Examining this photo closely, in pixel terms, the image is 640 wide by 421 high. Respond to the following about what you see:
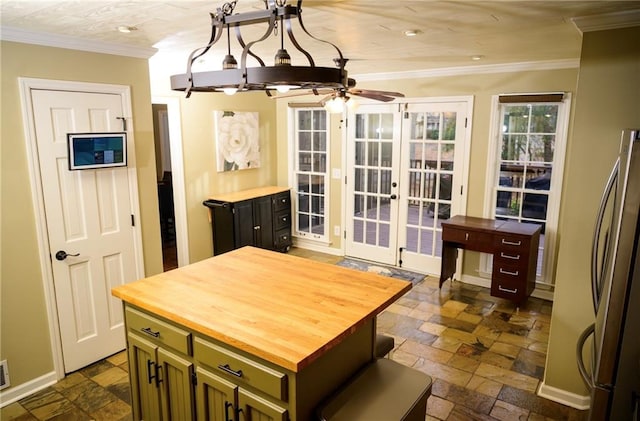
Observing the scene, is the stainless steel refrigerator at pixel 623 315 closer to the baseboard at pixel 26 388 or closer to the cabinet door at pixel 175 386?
the cabinet door at pixel 175 386

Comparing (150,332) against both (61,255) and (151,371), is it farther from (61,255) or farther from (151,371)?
(61,255)

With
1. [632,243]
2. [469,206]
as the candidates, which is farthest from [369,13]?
[469,206]

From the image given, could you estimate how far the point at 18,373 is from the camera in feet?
9.45

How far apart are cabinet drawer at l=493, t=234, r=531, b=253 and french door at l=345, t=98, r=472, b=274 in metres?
0.78

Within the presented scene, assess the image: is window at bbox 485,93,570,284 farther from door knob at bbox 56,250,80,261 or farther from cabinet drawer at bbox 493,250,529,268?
door knob at bbox 56,250,80,261

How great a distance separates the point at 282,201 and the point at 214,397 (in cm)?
→ 400

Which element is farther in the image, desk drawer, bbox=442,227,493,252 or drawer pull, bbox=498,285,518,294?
desk drawer, bbox=442,227,493,252

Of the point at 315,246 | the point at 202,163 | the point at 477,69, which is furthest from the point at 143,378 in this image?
the point at 477,69

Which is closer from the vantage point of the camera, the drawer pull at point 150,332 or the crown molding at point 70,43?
the drawer pull at point 150,332

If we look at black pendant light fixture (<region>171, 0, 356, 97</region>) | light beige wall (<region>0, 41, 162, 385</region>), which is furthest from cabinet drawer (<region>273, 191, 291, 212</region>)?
black pendant light fixture (<region>171, 0, 356, 97</region>)

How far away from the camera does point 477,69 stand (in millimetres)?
4480

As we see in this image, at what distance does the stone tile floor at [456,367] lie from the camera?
276cm

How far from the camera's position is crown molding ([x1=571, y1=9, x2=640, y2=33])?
223cm

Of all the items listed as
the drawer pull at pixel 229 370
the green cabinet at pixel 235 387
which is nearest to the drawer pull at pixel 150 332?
the green cabinet at pixel 235 387
